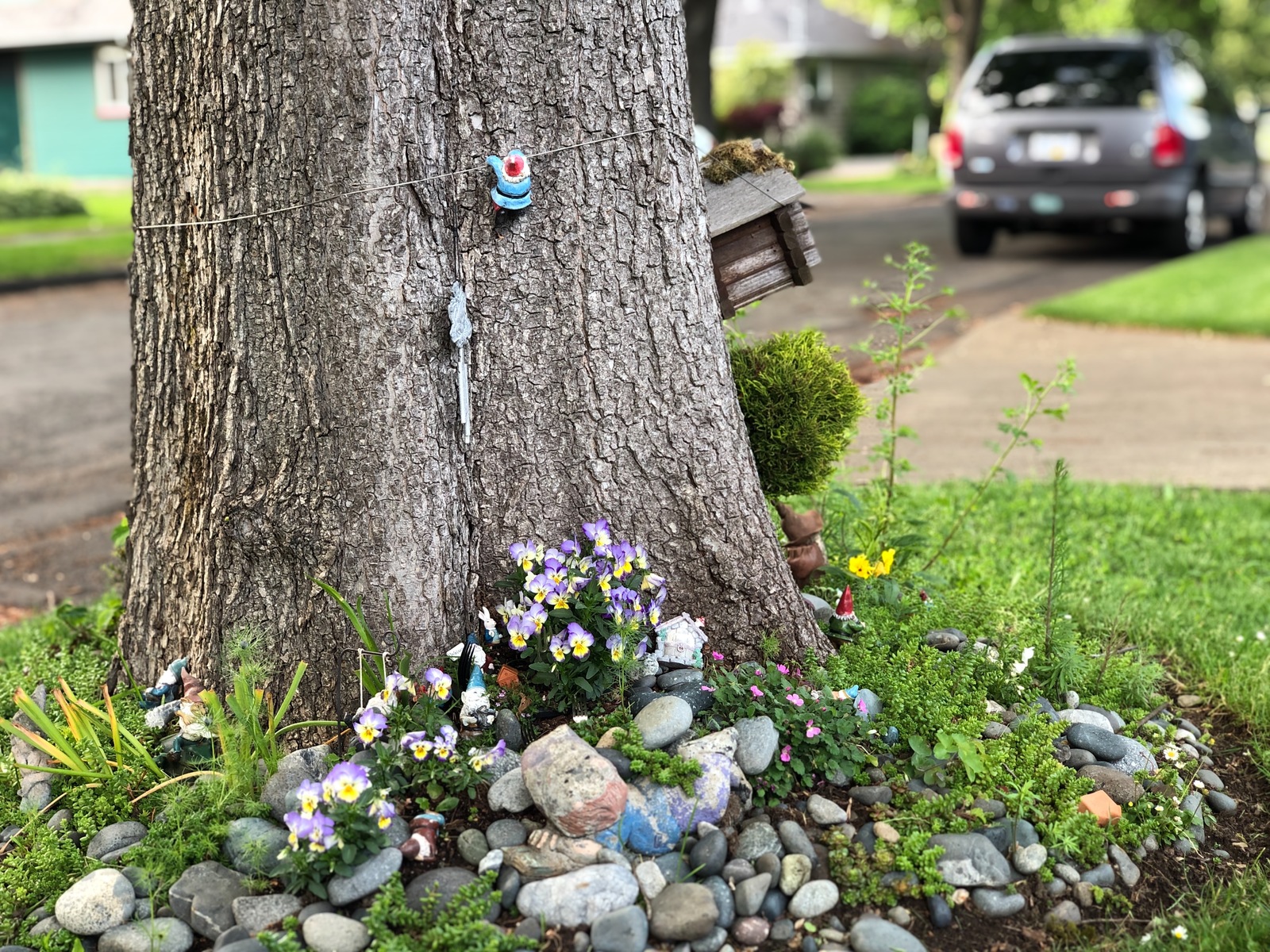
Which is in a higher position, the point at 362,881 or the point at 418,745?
the point at 418,745

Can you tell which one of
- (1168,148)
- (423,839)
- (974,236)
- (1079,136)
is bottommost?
(423,839)

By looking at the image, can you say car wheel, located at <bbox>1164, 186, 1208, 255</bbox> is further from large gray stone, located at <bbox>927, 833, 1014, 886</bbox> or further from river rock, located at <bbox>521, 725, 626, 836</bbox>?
river rock, located at <bbox>521, 725, 626, 836</bbox>

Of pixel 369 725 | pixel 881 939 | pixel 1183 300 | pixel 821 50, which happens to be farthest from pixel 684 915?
pixel 821 50

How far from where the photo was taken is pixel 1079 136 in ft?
38.6

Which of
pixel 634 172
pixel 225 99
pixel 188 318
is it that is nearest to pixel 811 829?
pixel 634 172

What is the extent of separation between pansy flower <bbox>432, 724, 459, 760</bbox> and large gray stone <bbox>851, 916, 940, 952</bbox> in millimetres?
887

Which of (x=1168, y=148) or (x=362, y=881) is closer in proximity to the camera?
(x=362, y=881)

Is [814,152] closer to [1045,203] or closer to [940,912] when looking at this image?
[1045,203]

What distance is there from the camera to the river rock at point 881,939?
7.99 feet

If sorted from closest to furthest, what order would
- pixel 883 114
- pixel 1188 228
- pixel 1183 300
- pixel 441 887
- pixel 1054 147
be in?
pixel 441 887
pixel 1183 300
pixel 1054 147
pixel 1188 228
pixel 883 114

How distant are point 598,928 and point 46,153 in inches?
1225

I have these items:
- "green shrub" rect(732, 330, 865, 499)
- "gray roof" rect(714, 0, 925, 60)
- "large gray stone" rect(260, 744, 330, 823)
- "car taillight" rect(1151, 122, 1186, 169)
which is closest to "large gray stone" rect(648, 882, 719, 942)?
"large gray stone" rect(260, 744, 330, 823)

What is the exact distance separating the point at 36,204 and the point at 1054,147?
14980 millimetres

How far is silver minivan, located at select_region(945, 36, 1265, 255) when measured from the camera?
11.7m
